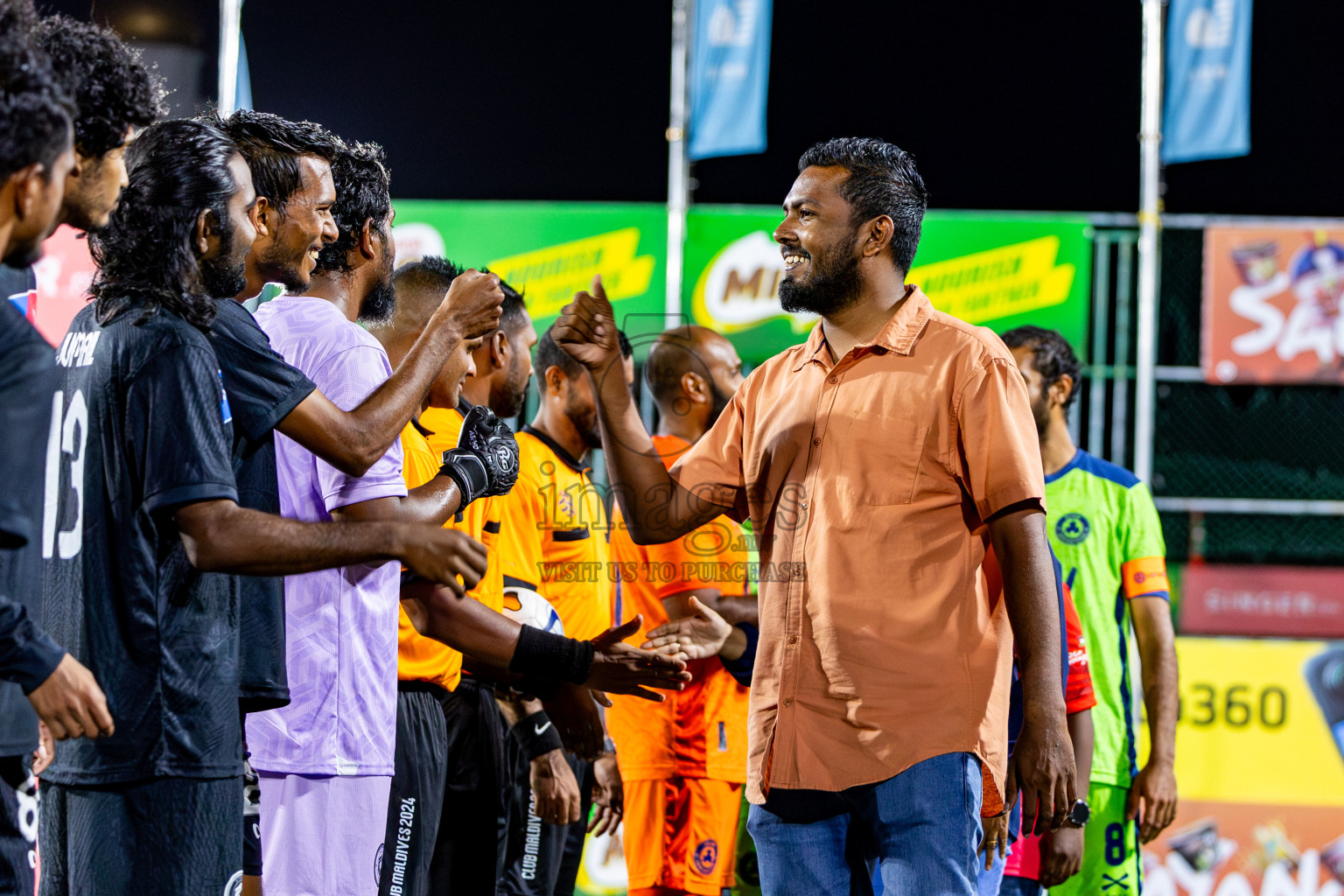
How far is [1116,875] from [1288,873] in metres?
2.44

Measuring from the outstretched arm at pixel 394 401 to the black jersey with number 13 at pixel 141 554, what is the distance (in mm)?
243

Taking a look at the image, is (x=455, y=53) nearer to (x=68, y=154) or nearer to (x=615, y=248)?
(x=615, y=248)

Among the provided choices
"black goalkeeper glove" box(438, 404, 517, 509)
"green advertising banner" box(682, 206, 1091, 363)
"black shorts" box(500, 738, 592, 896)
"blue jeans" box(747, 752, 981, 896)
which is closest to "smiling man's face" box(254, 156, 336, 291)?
"black goalkeeper glove" box(438, 404, 517, 509)

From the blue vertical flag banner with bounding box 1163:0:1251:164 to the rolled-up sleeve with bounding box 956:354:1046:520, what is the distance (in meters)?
6.47

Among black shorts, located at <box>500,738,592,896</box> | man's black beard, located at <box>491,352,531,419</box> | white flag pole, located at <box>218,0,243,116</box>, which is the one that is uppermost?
white flag pole, located at <box>218,0,243,116</box>

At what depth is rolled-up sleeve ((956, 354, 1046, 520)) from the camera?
8.95 ft

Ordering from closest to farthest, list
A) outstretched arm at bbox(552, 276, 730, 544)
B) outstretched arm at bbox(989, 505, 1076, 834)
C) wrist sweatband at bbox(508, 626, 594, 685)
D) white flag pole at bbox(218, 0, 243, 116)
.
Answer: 1. outstretched arm at bbox(989, 505, 1076, 834)
2. outstretched arm at bbox(552, 276, 730, 544)
3. wrist sweatband at bbox(508, 626, 594, 685)
4. white flag pole at bbox(218, 0, 243, 116)

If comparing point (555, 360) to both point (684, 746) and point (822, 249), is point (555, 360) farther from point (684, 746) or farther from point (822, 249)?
point (822, 249)

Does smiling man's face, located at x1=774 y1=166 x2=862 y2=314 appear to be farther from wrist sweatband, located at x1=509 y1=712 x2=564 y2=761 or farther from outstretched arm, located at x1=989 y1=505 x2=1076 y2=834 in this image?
wrist sweatband, located at x1=509 y1=712 x2=564 y2=761

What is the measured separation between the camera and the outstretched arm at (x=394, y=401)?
2.54 m

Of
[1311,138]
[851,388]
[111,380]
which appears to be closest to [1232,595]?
[851,388]

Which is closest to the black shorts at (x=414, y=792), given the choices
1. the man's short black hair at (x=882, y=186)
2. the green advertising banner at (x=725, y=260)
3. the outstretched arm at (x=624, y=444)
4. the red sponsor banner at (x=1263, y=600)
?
the outstretched arm at (x=624, y=444)

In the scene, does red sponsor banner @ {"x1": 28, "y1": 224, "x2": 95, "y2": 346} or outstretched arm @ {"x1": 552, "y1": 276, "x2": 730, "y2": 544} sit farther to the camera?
red sponsor banner @ {"x1": 28, "y1": 224, "x2": 95, "y2": 346}

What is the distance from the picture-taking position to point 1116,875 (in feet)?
14.5
